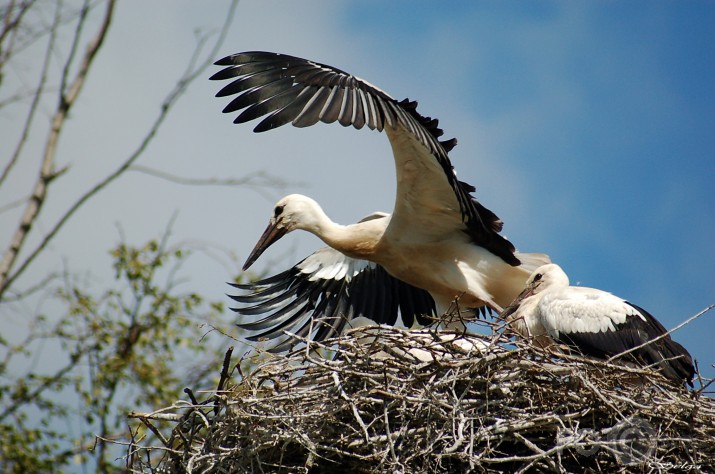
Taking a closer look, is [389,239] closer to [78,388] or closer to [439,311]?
[439,311]

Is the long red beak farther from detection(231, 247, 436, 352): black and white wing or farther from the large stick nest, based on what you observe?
the large stick nest

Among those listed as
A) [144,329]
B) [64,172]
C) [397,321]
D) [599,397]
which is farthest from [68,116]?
[599,397]

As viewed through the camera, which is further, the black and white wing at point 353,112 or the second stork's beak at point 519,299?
the second stork's beak at point 519,299

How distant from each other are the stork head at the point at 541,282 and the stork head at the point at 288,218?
1.59 meters

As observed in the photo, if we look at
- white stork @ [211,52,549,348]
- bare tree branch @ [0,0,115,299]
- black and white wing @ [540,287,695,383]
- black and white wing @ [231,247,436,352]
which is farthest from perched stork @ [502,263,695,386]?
bare tree branch @ [0,0,115,299]

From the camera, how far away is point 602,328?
224 inches

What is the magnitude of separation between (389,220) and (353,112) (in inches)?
58.8

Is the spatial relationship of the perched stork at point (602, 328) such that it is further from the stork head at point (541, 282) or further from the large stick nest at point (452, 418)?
the large stick nest at point (452, 418)

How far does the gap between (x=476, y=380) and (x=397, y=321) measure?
10.3 ft

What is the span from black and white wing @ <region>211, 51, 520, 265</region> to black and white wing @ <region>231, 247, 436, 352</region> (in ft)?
3.52

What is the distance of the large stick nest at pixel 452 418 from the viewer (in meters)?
4.62

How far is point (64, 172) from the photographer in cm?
Answer: 654

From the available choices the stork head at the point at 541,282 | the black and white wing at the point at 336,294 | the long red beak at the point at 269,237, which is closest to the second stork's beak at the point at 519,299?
the stork head at the point at 541,282

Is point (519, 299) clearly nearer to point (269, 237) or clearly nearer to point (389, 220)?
point (389, 220)
